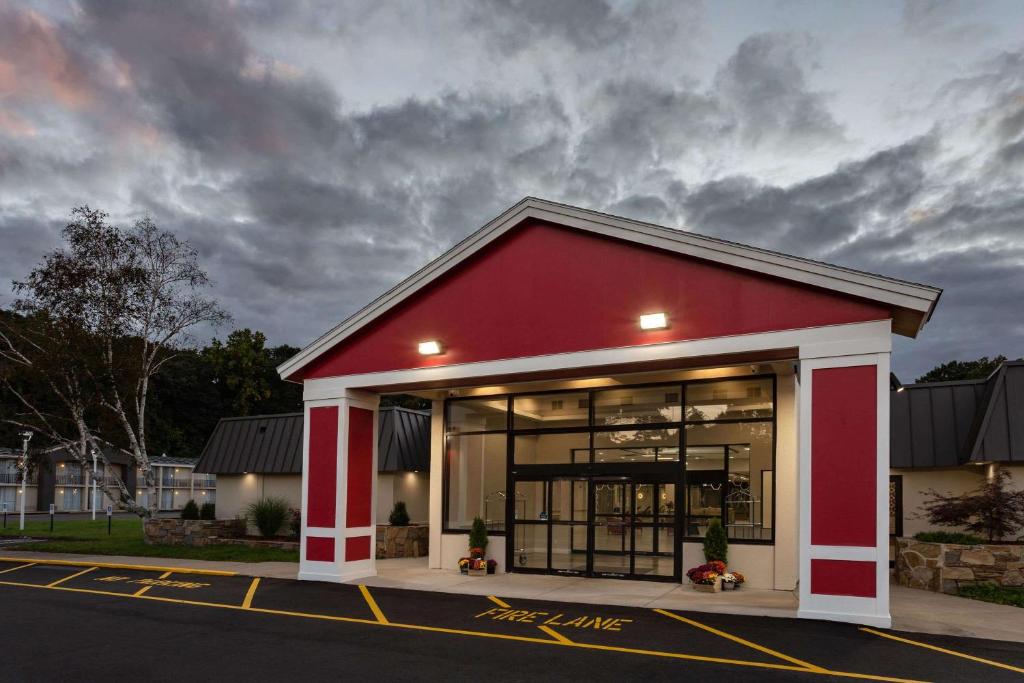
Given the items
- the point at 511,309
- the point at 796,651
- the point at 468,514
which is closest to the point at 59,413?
the point at 468,514

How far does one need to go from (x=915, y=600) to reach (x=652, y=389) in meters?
5.98

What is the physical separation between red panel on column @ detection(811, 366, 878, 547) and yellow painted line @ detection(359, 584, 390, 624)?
6564 millimetres

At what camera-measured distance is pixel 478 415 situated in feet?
61.6

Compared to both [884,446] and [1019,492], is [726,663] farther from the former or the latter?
[1019,492]

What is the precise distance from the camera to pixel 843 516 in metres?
11.9

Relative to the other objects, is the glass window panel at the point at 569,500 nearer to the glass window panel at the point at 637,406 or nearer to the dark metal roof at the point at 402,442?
the glass window panel at the point at 637,406

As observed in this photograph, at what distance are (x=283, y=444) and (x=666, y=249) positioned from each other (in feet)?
53.8

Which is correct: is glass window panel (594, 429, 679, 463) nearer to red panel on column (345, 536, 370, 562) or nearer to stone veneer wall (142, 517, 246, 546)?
red panel on column (345, 536, 370, 562)

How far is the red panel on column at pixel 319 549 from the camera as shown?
16.8m

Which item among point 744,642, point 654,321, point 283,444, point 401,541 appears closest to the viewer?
point 744,642

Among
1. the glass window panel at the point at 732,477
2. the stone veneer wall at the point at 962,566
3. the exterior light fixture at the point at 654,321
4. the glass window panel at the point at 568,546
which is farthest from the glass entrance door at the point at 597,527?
the stone veneer wall at the point at 962,566

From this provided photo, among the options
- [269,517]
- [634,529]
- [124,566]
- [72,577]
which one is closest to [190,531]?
[269,517]

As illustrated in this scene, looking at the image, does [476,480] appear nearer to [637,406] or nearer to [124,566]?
[637,406]

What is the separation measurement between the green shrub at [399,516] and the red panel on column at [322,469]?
5060mm
